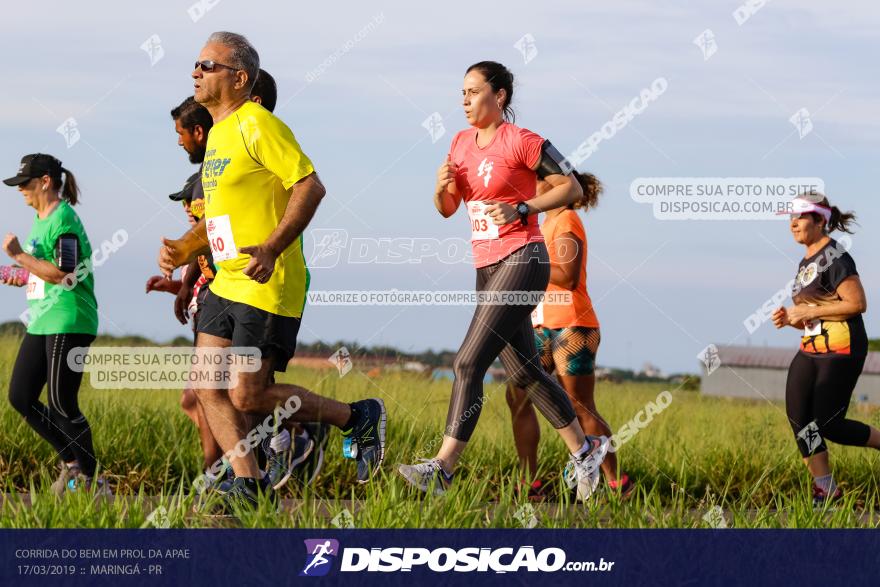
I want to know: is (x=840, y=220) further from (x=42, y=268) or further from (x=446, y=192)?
(x=42, y=268)

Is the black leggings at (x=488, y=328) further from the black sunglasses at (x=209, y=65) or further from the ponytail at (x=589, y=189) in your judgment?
the black sunglasses at (x=209, y=65)

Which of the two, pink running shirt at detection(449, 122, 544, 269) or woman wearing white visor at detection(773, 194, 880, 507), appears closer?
pink running shirt at detection(449, 122, 544, 269)

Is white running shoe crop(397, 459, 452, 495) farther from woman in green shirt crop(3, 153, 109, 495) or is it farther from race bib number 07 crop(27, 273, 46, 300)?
race bib number 07 crop(27, 273, 46, 300)

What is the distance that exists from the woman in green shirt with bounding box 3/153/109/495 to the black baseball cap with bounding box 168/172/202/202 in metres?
0.77

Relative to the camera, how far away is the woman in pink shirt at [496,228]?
20.6 ft

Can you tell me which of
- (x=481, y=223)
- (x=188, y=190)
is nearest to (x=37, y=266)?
(x=188, y=190)

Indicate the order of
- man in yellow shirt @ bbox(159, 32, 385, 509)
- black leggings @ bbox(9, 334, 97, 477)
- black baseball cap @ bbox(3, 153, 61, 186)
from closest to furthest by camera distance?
man in yellow shirt @ bbox(159, 32, 385, 509)
black leggings @ bbox(9, 334, 97, 477)
black baseball cap @ bbox(3, 153, 61, 186)

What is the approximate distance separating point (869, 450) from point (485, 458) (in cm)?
296

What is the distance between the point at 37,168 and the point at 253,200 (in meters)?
2.33

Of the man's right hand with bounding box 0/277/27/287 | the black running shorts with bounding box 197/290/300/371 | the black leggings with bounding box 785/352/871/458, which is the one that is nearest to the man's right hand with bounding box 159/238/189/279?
the black running shorts with bounding box 197/290/300/371

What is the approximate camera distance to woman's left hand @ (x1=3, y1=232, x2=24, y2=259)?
718cm

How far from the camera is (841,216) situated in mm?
7734

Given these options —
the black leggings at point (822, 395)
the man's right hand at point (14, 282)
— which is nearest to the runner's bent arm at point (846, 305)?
the black leggings at point (822, 395)

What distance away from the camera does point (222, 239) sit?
18.7 ft
